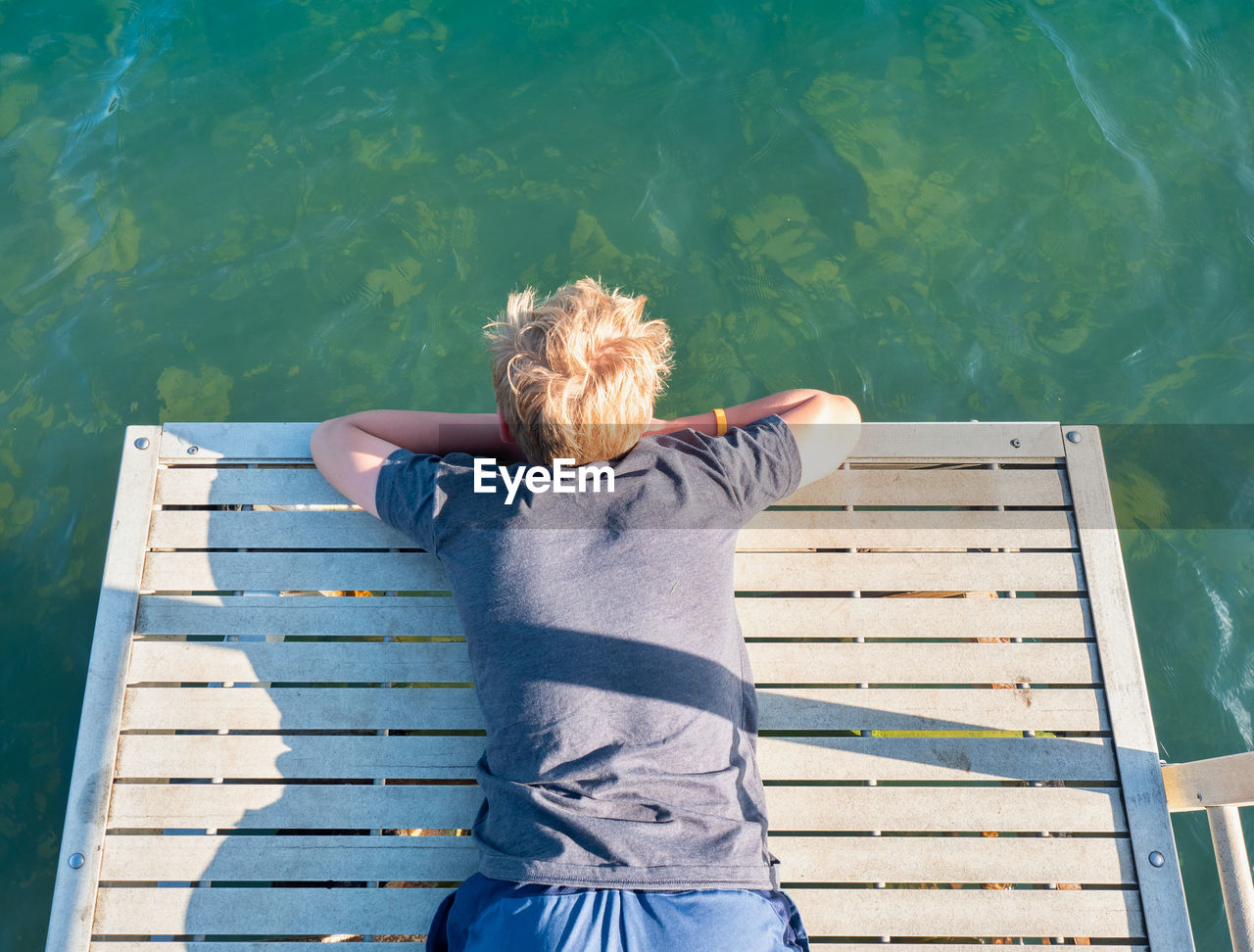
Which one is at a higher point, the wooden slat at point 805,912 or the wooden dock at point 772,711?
the wooden dock at point 772,711

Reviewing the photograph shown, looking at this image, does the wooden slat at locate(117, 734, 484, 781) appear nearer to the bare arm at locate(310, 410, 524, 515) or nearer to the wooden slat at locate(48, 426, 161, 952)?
the wooden slat at locate(48, 426, 161, 952)

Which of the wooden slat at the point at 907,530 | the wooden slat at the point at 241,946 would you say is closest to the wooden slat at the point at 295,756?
the wooden slat at the point at 241,946

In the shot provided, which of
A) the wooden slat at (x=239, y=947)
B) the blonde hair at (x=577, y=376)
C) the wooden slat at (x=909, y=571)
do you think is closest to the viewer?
the blonde hair at (x=577, y=376)

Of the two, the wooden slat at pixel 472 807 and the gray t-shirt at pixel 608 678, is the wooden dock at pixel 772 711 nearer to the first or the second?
the wooden slat at pixel 472 807

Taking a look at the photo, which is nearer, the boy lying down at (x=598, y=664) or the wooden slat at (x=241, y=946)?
the boy lying down at (x=598, y=664)

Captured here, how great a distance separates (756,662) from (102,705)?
211 centimetres

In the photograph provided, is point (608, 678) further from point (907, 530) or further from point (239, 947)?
point (239, 947)

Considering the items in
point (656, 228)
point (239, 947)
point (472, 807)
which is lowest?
point (239, 947)

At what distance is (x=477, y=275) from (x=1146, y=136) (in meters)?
4.04

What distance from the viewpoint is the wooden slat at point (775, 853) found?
8.14 feet

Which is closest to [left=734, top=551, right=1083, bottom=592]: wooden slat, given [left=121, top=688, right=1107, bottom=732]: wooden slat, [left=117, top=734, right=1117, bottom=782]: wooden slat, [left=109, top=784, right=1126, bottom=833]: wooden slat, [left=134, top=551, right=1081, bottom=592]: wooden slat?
[left=134, top=551, right=1081, bottom=592]: wooden slat

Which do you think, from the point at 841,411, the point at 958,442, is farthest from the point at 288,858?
the point at 958,442

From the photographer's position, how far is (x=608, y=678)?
198 cm

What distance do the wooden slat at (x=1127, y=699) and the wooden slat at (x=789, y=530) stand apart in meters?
0.11
